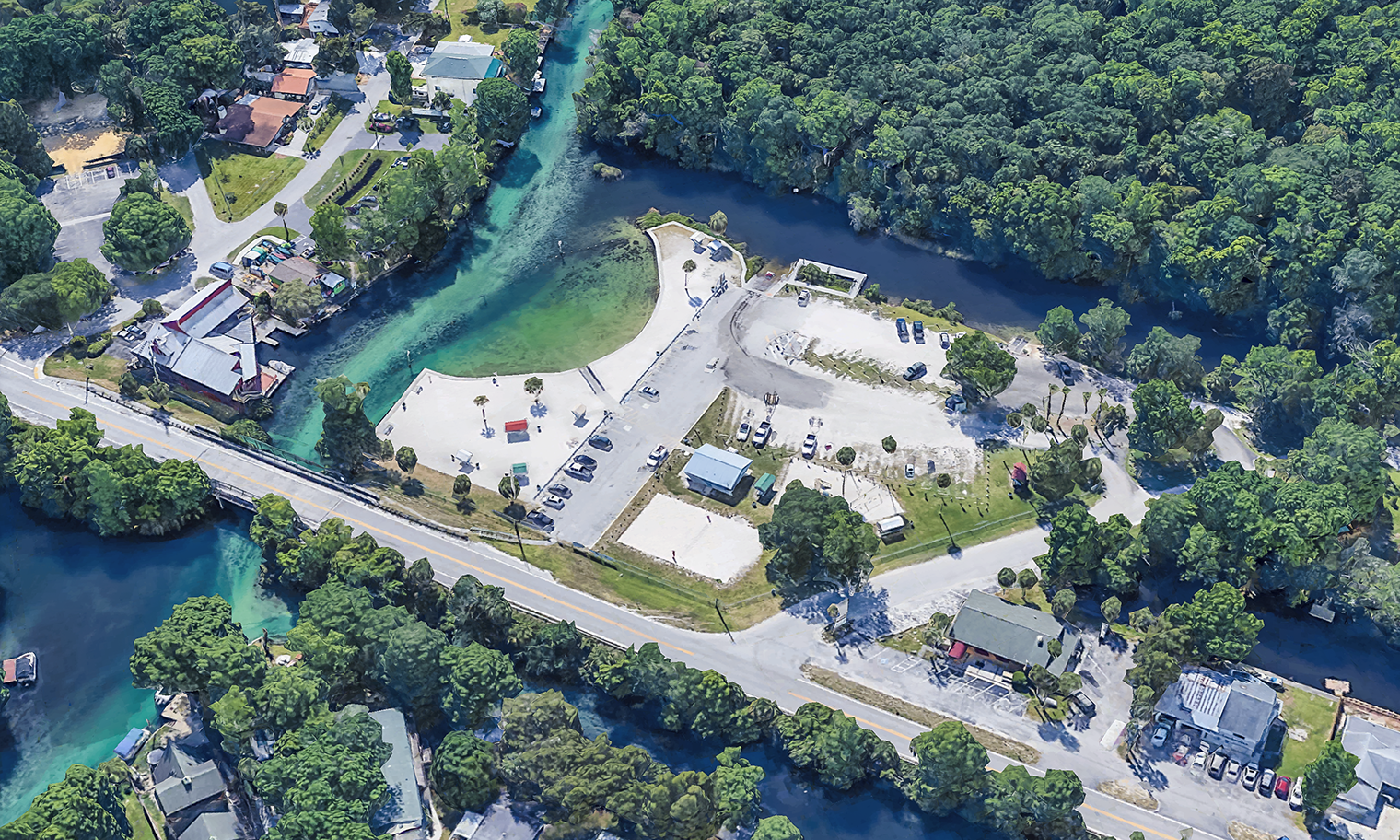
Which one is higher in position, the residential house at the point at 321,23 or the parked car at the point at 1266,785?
the residential house at the point at 321,23

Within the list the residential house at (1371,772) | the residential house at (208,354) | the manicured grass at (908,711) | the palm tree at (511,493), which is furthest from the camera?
the residential house at (208,354)

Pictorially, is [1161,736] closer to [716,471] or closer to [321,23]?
[716,471]

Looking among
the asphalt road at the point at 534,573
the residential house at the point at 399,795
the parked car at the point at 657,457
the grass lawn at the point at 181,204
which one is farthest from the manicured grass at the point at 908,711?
the grass lawn at the point at 181,204

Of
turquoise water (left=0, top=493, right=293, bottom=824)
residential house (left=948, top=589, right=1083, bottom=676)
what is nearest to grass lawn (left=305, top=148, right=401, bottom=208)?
turquoise water (left=0, top=493, right=293, bottom=824)

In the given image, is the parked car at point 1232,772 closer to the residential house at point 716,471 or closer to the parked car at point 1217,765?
the parked car at point 1217,765

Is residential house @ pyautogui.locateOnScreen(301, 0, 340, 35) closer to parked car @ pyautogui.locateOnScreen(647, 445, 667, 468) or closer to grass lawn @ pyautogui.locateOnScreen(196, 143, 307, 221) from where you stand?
grass lawn @ pyautogui.locateOnScreen(196, 143, 307, 221)

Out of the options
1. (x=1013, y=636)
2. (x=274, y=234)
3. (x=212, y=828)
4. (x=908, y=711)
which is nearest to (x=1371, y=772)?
(x=1013, y=636)
